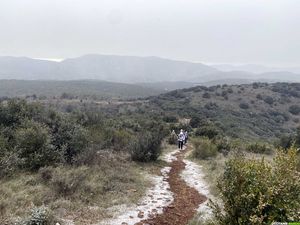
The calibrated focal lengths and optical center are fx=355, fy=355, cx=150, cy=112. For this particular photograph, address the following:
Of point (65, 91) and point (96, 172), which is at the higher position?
point (96, 172)

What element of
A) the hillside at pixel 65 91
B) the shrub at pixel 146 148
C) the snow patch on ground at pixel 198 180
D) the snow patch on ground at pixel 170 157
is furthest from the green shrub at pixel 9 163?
the hillside at pixel 65 91

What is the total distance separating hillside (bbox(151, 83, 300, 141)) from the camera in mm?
52469

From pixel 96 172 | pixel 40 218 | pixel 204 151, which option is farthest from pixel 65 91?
pixel 40 218

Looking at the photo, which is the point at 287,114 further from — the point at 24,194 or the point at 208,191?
the point at 24,194

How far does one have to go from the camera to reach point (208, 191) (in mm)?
12211

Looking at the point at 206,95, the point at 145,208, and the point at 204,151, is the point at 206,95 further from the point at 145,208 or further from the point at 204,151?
the point at 145,208

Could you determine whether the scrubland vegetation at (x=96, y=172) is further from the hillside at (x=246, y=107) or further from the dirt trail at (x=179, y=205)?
the hillside at (x=246, y=107)

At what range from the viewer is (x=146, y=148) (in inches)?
640

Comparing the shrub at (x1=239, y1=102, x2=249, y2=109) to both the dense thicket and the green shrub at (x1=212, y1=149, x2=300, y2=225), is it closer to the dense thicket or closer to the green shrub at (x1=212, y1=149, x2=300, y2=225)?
the dense thicket

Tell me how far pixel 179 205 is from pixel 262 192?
489 cm

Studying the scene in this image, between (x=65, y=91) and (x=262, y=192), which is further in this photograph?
(x=65, y=91)

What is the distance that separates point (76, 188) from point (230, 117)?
47.3 metres

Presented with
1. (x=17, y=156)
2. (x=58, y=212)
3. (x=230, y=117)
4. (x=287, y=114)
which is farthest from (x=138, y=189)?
(x=287, y=114)

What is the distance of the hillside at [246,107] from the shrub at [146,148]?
100 ft
